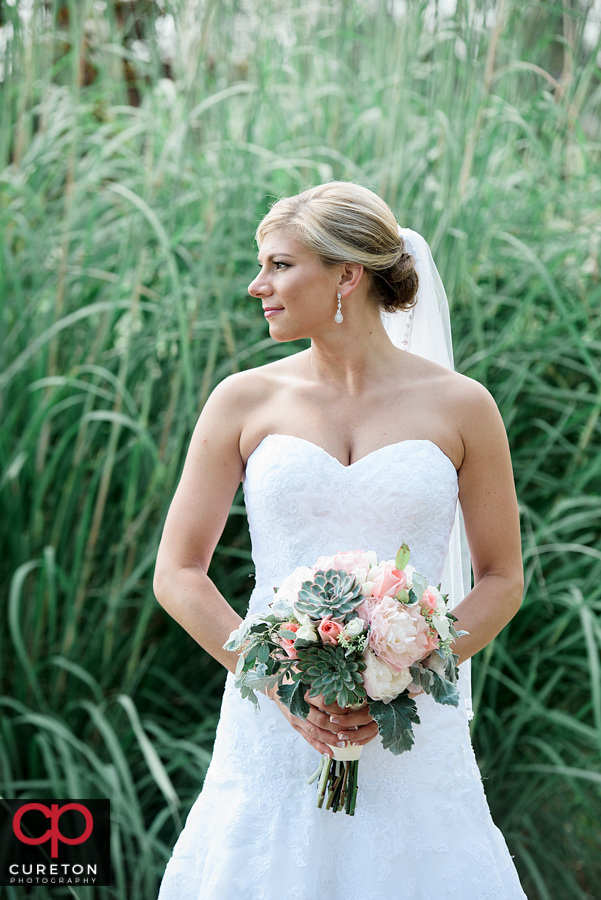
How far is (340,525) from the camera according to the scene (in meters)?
1.90

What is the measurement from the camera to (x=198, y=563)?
6.61ft

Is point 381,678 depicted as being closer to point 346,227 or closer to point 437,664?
point 437,664

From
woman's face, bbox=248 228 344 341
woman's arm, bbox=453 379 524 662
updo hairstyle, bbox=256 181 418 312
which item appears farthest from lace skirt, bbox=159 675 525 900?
updo hairstyle, bbox=256 181 418 312

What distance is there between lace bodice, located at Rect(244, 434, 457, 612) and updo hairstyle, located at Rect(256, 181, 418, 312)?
1.43 feet

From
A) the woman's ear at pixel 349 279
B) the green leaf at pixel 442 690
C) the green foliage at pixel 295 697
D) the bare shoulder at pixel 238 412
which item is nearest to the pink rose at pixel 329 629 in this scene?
the green foliage at pixel 295 697

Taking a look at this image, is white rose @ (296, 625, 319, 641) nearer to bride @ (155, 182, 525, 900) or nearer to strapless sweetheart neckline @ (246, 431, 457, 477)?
bride @ (155, 182, 525, 900)

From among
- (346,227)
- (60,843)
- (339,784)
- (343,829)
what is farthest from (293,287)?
(60,843)

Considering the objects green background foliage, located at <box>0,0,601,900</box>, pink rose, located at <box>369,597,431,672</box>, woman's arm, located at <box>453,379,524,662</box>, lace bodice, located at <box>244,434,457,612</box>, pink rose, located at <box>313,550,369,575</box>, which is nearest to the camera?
pink rose, located at <box>369,597,431,672</box>

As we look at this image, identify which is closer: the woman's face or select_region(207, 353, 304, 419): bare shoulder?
the woman's face

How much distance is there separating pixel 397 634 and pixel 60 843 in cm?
174

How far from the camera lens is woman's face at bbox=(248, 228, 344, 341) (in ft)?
6.27

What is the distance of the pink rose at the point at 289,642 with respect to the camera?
155cm

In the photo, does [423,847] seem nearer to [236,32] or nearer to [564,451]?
[564,451]

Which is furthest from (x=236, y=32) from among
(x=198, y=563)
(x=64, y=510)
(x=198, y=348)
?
(x=198, y=563)
